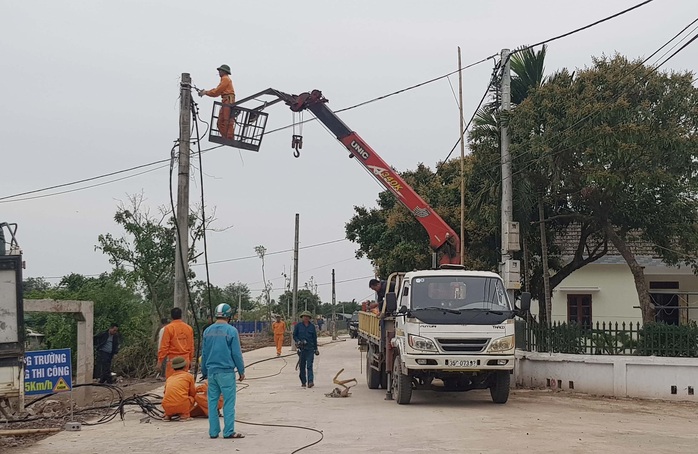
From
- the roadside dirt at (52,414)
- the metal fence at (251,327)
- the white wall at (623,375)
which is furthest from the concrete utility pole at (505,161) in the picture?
the metal fence at (251,327)

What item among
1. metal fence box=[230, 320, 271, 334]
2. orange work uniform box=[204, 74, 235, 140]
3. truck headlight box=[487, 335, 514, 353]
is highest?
orange work uniform box=[204, 74, 235, 140]

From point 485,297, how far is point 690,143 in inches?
245

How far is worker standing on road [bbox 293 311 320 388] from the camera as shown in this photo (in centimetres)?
1873

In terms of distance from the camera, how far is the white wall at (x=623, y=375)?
52.9ft

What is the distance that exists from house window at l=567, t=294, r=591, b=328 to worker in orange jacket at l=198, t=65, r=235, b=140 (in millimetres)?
16153

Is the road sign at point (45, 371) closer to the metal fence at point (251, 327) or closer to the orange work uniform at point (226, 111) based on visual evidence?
the orange work uniform at point (226, 111)

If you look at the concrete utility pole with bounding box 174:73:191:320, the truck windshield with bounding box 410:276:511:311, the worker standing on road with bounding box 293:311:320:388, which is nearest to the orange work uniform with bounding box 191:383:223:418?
the concrete utility pole with bounding box 174:73:191:320

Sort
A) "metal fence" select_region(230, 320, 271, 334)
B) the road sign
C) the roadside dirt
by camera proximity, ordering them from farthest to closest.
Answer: "metal fence" select_region(230, 320, 271, 334) → the road sign → the roadside dirt

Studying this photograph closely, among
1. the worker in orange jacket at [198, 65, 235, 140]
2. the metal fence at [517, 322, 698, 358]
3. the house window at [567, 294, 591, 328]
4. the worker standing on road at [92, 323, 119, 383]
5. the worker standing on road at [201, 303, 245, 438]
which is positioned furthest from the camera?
the house window at [567, 294, 591, 328]

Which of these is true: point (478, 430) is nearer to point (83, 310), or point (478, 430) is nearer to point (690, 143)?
point (690, 143)

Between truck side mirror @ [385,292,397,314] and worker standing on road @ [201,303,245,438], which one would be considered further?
truck side mirror @ [385,292,397,314]

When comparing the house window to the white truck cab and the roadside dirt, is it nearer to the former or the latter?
the white truck cab

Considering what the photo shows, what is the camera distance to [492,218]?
2102 cm

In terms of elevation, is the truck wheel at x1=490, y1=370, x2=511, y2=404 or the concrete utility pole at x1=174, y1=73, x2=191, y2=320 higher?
the concrete utility pole at x1=174, y1=73, x2=191, y2=320
